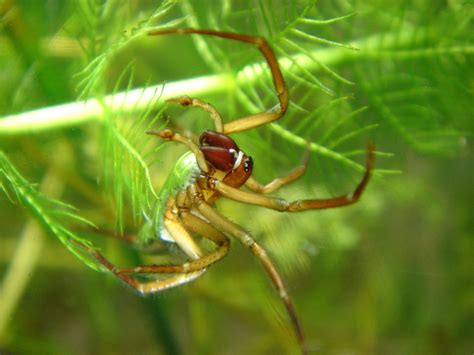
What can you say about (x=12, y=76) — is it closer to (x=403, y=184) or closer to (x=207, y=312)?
(x=207, y=312)

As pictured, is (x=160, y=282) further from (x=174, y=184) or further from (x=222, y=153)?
(x=222, y=153)

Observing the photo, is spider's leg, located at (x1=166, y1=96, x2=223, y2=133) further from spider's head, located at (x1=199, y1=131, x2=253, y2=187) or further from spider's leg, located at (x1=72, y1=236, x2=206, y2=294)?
spider's leg, located at (x1=72, y1=236, x2=206, y2=294)

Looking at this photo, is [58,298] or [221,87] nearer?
[221,87]

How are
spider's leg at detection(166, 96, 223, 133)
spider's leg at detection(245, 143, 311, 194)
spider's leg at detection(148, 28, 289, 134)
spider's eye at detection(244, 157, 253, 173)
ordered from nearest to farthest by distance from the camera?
spider's leg at detection(148, 28, 289, 134) < spider's leg at detection(166, 96, 223, 133) < spider's eye at detection(244, 157, 253, 173) < spider's leg at detection(245, 143, 311, 194)

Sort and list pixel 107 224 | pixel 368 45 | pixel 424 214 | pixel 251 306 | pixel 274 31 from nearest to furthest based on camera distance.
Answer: pixel 274 31 < pixel 368 45 < pixel 107 224 < pixel 251 306 < pixel 424 214

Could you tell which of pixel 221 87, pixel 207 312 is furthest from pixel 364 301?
pixel 221 87

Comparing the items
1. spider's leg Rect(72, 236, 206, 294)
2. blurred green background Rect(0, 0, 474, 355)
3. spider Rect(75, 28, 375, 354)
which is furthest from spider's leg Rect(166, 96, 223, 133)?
spider's leg Rect(72, 236, 206, 294)
